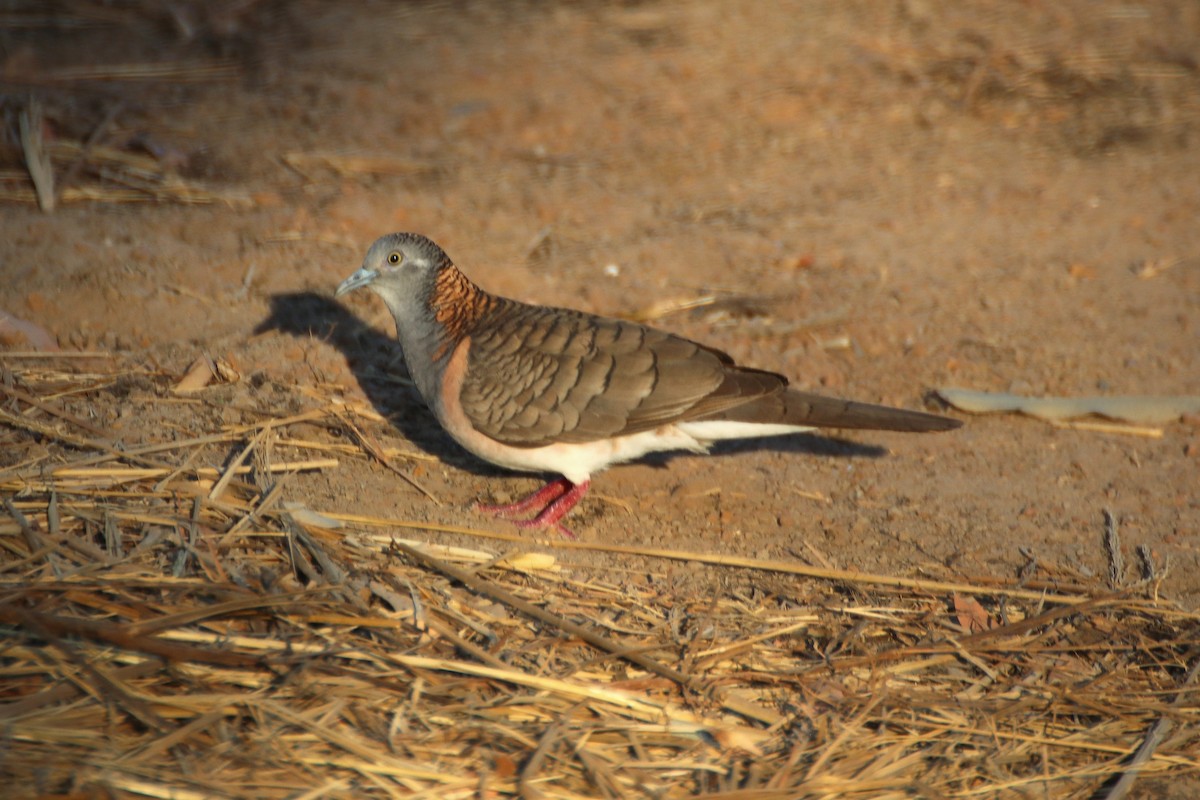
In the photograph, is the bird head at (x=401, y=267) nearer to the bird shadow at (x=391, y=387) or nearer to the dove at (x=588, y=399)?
the dove at (x=588, y=399)

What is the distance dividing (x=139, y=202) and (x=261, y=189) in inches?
25.9

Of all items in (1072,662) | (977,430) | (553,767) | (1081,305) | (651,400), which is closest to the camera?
(553,767)

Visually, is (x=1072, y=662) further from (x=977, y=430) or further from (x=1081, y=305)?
(x=1081, y=305)

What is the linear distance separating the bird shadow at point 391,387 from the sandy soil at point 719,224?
17mm

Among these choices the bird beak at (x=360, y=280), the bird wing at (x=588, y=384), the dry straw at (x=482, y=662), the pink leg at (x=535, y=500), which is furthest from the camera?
the bird beak at (x=360, y=280)

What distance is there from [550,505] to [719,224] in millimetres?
2898

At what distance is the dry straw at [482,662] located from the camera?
2.82 m

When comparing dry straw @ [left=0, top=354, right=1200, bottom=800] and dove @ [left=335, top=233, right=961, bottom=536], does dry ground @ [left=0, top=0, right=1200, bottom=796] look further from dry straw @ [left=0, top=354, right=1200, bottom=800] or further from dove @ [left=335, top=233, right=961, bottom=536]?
dove @ [left=335, top=233, right=961, bottom=536]

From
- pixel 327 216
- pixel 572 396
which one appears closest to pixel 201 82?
pixel 327 216

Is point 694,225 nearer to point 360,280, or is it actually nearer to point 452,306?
point 452,306

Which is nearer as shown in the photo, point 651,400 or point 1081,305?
point 651,400

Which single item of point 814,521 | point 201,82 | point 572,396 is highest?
point 201,82

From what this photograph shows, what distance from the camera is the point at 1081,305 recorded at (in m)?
6.02

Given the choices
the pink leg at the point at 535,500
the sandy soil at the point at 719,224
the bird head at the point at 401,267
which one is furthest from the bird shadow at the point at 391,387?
the bird head at the point at 401,267
